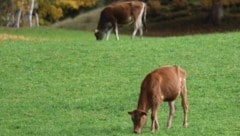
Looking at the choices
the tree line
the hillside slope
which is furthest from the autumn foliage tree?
the hillside slope

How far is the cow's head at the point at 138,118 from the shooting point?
1275 centimetres

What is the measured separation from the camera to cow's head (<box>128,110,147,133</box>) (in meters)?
12.8

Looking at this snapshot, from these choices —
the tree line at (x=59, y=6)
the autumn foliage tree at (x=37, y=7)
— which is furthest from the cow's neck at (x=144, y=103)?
the autumn foliage tree at (x=37, y=7)

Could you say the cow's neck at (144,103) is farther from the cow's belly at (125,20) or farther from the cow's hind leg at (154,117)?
the cow's belly at (125,20)

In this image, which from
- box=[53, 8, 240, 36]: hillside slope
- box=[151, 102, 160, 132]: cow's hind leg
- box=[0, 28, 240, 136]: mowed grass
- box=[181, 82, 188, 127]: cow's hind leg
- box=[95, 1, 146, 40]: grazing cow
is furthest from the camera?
box=[53, 8, 240, 36]: hillside slope

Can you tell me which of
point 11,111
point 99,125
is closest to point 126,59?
point 11,111

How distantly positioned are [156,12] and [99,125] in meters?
38.6

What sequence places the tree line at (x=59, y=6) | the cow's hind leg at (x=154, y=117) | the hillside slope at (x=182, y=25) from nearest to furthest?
the cow's hind leg at (x=154, y=117), the hillside slope at (x=182, y=25), the tree line at (x=59, y=6)

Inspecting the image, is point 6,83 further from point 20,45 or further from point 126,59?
point 20,45

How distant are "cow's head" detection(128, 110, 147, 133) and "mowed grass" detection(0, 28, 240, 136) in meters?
0.21

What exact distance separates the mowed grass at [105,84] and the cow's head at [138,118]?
0.70 feet

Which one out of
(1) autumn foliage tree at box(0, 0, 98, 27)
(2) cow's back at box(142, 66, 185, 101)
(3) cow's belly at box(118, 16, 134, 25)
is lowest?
(1) autumn foliage tree at box(0, 0, 98, 27)

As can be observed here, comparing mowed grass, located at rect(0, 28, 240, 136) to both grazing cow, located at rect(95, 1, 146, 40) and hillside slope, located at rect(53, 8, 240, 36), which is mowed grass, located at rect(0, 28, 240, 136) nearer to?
grazing cow, located at rect(95, 1, 146, 40)

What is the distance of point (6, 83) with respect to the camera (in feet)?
63.4
